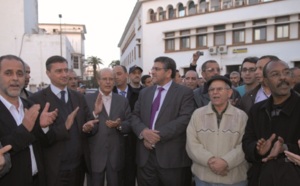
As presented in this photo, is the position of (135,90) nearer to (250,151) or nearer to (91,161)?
(91,161)

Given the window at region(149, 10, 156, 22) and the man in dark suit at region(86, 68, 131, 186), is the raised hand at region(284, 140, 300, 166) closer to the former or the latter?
the man in dark suit at region(86, 68, 131, 186)

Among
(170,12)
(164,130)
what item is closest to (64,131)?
(164,130)

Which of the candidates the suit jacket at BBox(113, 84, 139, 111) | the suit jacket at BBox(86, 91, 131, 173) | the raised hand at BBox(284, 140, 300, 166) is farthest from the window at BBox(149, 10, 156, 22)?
the raised hand at BBox(284, 140, 300, 166)

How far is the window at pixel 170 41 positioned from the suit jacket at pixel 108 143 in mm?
24369

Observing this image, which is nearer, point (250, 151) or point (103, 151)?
point (250, 151)

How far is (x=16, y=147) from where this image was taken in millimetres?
2787

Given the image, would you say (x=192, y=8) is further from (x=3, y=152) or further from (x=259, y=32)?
(x=3, y=152)

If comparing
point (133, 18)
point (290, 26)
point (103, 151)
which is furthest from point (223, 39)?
point (103, 151)

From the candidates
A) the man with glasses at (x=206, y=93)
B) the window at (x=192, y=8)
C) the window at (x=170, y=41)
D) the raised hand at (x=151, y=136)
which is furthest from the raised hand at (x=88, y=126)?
the window at (x=192, y=8)

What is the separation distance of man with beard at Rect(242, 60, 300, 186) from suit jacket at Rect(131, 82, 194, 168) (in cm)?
104

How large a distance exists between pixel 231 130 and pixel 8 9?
116ft

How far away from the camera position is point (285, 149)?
9.46ft

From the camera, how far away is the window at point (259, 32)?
76.8 ft

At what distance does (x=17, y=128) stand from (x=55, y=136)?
28.5 inches
